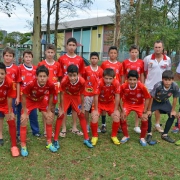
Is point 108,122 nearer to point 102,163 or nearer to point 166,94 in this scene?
point 166,94

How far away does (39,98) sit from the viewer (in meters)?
4.33

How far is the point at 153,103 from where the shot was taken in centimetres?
499

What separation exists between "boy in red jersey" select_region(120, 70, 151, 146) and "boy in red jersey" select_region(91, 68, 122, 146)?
16 cm

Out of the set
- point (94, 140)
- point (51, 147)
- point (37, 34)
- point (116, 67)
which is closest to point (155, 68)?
point (116, 67)

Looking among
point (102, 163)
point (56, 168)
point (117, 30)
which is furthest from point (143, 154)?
point (117, 30)

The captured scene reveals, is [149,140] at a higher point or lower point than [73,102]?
lower

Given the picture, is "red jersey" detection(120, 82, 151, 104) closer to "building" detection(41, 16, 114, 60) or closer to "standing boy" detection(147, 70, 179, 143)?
"standing boy" detection(147, 70, 179, 143)

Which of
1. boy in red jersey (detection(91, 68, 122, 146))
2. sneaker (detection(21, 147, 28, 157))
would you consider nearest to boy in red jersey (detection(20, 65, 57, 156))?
sneaker (detection(21, 147, 28, 157))

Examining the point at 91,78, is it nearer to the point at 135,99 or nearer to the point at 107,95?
the point at 107,95

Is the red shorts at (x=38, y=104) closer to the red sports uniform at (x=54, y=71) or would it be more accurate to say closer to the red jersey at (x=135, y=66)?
the red sports uniform at (x=54, y=71)

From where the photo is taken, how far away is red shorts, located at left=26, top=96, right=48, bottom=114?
4302 mm

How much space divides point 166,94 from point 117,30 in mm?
6446

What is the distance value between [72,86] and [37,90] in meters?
0.64

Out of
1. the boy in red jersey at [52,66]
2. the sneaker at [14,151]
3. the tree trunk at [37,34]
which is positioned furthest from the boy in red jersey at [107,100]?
the tree trunk at [37,34]
